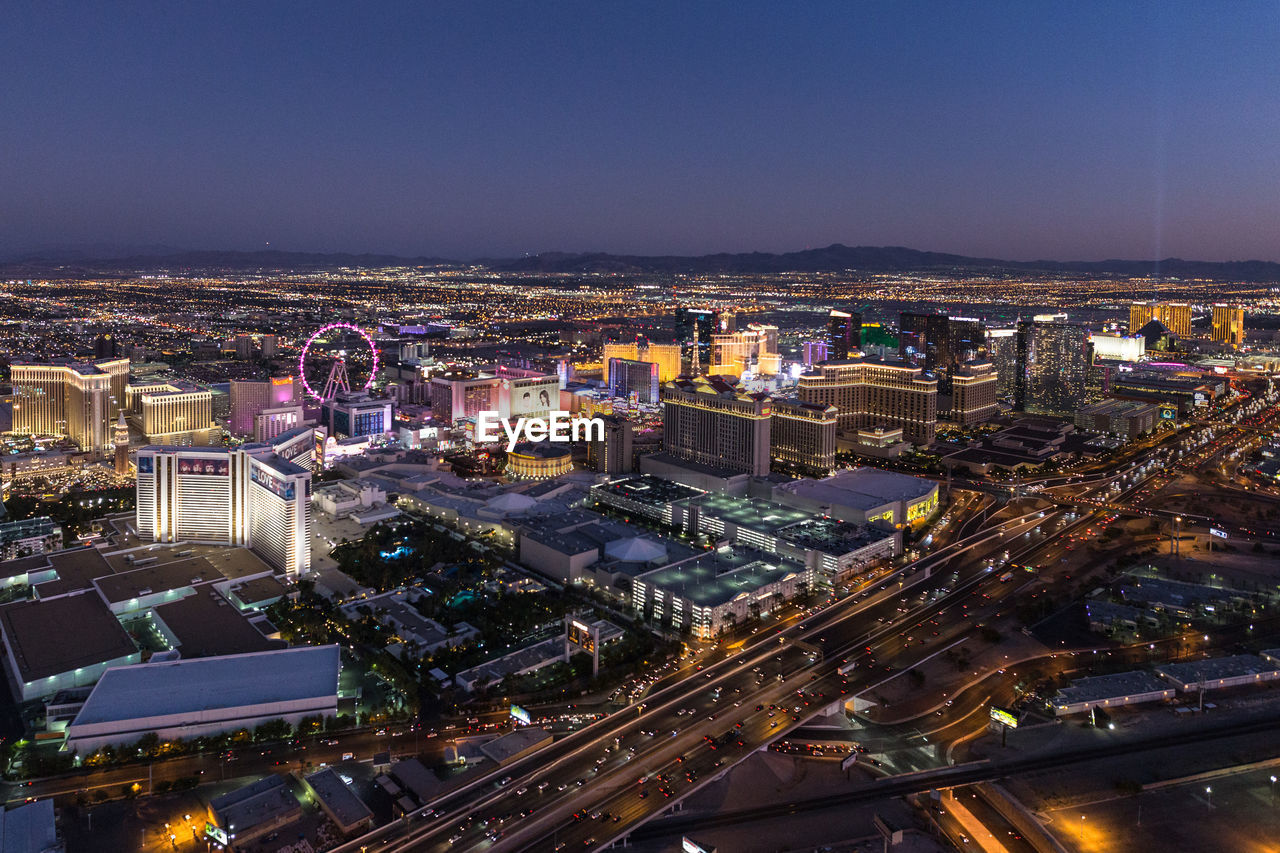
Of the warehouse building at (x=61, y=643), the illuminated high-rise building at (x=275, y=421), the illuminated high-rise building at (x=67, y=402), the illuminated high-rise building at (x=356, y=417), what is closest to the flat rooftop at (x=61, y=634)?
the warehouse building at (x=61, y=643)

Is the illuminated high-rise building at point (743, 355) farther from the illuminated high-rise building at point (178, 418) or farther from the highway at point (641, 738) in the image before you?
the highway at point (641, 738)

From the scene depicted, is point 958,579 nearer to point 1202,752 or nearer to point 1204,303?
point 1202,752

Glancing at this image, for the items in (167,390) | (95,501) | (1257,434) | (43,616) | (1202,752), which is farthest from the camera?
(1257,434)

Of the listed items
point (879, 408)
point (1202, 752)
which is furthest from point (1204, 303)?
point (1202, 752)

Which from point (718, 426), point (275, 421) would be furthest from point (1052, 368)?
point (275, 421)

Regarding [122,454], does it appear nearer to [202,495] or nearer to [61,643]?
[202,495]

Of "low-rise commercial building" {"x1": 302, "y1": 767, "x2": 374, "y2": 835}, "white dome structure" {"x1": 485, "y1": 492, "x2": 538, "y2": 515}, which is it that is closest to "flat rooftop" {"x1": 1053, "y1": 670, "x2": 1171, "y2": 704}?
"low-rise commercial building" {"x1": 302, "y1": 767, "x2": 374, "y2": 835}
